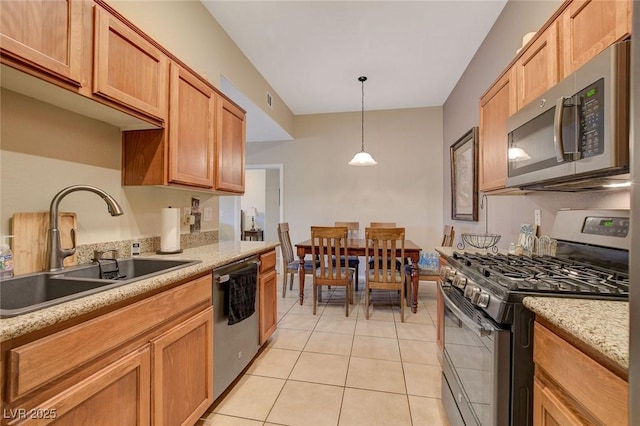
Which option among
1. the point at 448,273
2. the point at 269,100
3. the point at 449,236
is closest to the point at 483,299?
the point at 448,273

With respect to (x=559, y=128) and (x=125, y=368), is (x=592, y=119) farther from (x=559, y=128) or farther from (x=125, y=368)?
(x=125, y=368)

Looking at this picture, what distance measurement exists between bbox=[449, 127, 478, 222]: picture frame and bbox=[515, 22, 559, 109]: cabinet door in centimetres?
153

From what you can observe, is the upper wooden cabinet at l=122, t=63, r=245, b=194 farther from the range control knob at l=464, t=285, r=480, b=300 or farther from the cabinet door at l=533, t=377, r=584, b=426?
the cabinet door at l=533, t=377, r=584, b=426

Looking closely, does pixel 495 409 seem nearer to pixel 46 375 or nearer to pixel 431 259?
pixel 46 375

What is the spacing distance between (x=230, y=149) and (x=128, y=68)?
101cm

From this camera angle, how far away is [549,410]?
83cm

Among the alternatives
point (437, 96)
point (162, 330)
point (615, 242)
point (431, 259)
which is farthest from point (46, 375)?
point (437, 96)

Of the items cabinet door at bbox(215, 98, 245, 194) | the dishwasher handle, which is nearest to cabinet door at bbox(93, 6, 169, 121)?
cabinet door at bbox(215, 98, 245, 194)

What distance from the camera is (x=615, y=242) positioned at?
46.3 inches

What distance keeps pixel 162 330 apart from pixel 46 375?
452 millimetres

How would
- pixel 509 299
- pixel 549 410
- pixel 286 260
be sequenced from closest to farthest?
pixel 549 410 < pixel 509 299 < pixel 286 260

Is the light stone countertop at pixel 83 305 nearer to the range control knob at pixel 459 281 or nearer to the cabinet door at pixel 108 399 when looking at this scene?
the cabinet door at pixel 108 399

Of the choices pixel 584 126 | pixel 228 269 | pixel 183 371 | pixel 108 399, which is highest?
pixel 584 126

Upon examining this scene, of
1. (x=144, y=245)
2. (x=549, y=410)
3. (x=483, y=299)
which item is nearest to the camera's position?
(x=549, y=410)
